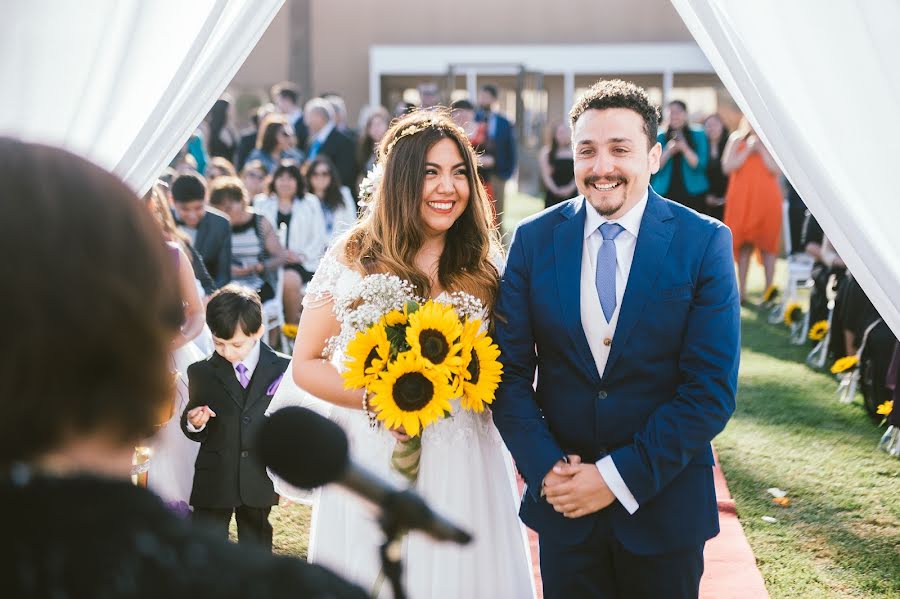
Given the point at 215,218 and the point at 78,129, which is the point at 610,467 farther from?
the point at 215,218

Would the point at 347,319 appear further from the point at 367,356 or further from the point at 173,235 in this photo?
the point at 173,235

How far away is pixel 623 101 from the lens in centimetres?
305

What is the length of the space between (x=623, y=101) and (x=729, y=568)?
2.97 metres

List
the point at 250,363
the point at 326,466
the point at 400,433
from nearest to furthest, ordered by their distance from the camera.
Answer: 1. the point at 326,466
2. the point at 400,433
3. the point at 250,363

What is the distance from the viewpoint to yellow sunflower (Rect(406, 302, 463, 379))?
3.11m

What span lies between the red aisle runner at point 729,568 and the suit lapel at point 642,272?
5.93 feet

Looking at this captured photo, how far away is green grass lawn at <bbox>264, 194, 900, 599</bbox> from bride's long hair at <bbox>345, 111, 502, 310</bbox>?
2235 millimetres

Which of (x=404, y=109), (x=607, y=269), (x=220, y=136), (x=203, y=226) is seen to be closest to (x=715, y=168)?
(x=220, y=136)

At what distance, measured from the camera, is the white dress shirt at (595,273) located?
3.05 metres

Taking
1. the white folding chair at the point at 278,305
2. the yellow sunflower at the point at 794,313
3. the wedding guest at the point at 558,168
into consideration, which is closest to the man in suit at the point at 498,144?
the wedding guest at the point at 558,168

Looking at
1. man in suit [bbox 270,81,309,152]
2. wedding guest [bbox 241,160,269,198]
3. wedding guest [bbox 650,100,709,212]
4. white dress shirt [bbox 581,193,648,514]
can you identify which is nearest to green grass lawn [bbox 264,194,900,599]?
white dress shirt [bbox 581,193,648,514]

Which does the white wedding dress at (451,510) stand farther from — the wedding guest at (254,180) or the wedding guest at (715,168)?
the wedding guest at (715,168)

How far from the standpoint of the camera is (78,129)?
11.4 feet

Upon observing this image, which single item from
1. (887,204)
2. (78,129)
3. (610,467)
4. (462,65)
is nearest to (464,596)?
(610,467)
